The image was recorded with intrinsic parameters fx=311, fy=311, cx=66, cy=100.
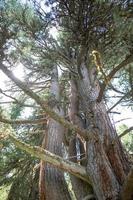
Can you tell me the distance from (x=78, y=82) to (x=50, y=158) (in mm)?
2691

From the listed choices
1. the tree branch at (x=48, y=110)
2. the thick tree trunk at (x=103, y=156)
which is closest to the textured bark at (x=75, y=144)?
the thick tree trunk at (x=103, y=156)

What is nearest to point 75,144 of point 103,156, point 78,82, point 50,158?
point 78,82

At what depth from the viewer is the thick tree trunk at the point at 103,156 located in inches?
166

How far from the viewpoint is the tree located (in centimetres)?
438

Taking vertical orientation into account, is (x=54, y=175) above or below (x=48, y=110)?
below

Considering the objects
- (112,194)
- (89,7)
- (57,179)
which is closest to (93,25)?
(89,7)

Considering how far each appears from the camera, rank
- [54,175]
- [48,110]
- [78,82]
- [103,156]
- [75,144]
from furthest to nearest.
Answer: [75,144] → [78,82] → [54,175] → [103,156] → [48,110]

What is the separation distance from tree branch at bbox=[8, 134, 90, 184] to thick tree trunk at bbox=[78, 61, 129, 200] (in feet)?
0.57

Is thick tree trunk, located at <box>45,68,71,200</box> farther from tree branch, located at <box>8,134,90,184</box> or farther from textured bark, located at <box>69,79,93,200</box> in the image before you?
tree branch, located at <box>8,134,90,184</box>

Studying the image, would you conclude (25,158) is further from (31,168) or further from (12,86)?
(12,86)

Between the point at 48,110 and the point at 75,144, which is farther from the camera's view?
the point at 75,144

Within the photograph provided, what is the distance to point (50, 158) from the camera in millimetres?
4203

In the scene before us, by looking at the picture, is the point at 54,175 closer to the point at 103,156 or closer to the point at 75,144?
the point at 103,156

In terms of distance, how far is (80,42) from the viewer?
635cm
